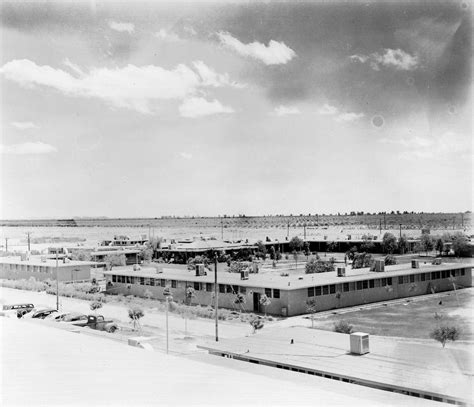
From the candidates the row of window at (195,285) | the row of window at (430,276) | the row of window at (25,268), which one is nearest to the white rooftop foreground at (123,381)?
the row of window at (195,285)

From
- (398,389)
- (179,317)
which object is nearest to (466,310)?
(179,317)

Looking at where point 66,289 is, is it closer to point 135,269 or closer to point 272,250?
point 135,269

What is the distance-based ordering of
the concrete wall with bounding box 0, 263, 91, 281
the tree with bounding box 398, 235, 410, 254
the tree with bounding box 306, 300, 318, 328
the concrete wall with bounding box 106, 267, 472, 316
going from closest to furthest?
1. the tree with bounding box 306, 300, 318, 328
2. the concrete wall with bounding box 106, 267, 472, 316
3. the concrete wall with bounding box 0, 263, 91, 281
4. the tree with bounding box 398, 235, 410, 254

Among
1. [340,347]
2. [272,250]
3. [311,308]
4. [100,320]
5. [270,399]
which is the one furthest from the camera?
[272,250]

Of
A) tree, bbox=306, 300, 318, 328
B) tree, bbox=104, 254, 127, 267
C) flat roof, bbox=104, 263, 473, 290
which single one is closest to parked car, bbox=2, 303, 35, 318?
flat roof, bbox=104, 263, 473, 290

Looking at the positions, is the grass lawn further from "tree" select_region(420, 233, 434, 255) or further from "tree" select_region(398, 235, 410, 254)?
"tree" select_region(420, 233, 434, 255)

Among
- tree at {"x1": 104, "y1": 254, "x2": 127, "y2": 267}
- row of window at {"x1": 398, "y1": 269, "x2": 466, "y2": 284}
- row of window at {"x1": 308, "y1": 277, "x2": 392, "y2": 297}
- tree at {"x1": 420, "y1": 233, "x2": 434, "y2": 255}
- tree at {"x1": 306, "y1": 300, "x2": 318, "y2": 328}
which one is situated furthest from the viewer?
tree at {"x1": 420, "y1": 233, "x2": 434, "y2": 255}
